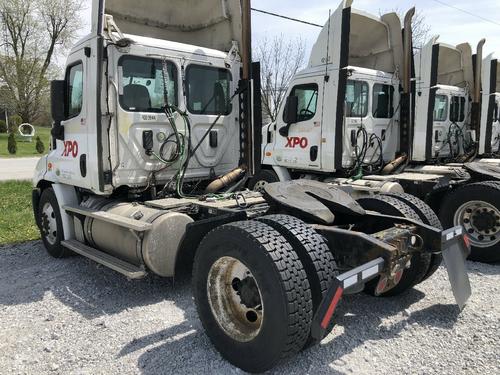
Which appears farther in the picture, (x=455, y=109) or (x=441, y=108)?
(x=455, y=109)

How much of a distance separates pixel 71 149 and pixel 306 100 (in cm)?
400

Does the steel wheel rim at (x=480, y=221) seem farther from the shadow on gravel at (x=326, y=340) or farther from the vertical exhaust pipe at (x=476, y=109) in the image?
the vertical exhaust pipe at (x=476, y=109)

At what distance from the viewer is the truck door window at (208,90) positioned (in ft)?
18.5

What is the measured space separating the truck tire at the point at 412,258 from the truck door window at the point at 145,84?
269 centimetres

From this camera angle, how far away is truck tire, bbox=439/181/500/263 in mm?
5887

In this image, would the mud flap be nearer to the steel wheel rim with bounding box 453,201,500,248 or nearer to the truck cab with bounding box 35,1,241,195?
the steel wheel rim with bounding box 453,201,500,248

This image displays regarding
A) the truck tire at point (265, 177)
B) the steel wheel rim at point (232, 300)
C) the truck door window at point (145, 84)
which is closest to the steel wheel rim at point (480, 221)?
the truck tire at point (265, 177)

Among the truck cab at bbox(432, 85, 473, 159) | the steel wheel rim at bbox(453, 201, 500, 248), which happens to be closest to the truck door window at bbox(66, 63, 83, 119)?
the steel wheel rim at bbox(453, 201, 500, 248)

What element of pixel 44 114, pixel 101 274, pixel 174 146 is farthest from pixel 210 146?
Result: pixel 44 114

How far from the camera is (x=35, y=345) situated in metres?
3.73

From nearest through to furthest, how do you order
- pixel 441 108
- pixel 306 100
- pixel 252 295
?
pixel 252 295, pixel 306 100, pixel 441 108

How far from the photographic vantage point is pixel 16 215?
8945 millimetres

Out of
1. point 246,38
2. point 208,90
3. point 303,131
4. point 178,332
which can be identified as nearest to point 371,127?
point 303,131

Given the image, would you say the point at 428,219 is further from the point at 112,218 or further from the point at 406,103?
the point at 406,103
